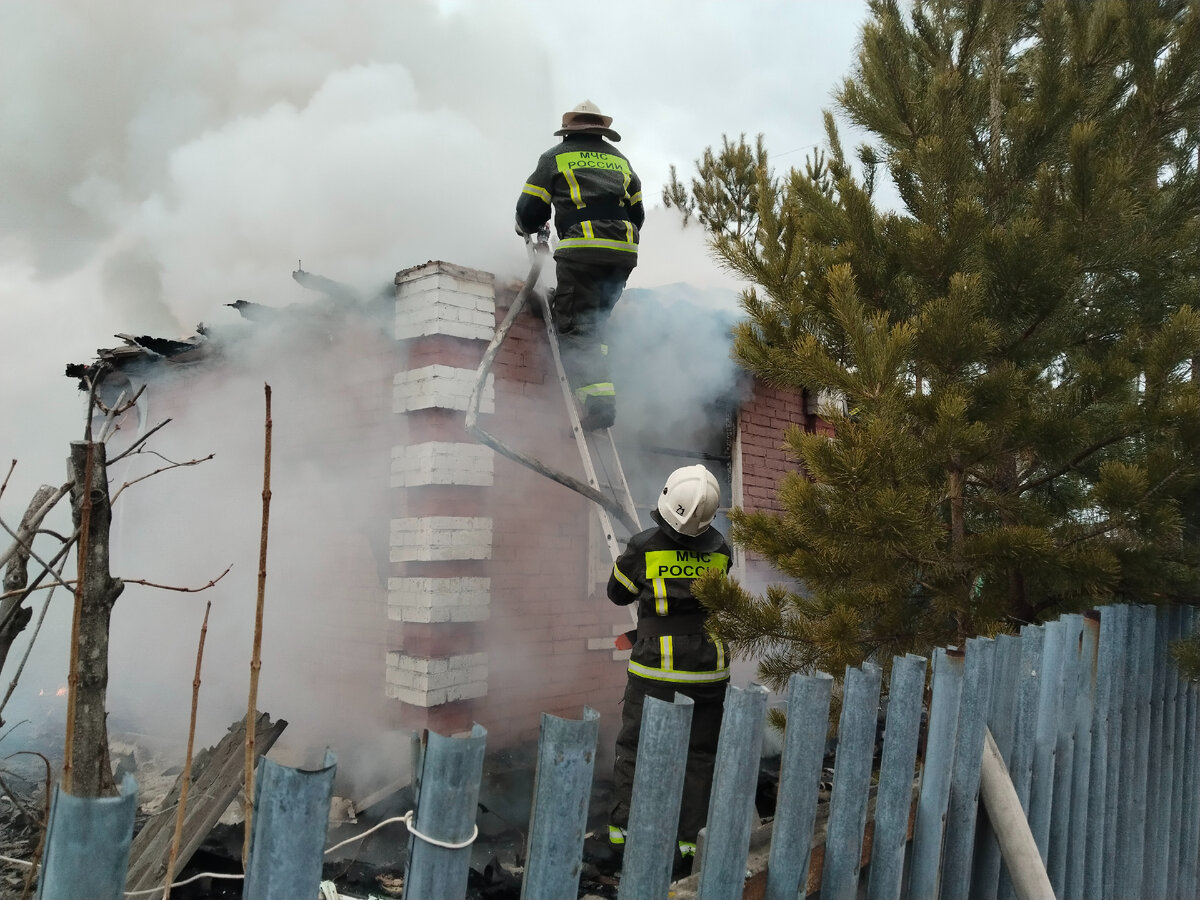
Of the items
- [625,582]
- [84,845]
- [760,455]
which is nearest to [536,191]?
[625,582]

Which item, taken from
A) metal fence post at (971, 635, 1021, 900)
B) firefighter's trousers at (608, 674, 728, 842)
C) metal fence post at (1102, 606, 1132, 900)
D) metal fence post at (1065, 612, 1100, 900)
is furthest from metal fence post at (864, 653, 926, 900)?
firefighter's trousers at (608, 674, 728, 842)

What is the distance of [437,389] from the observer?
5.27 m

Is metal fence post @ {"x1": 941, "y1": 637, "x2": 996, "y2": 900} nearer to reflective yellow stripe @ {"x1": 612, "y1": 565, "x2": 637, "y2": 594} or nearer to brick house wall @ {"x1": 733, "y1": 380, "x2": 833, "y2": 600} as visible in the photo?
reflective yellow stripe @ {"x1": 612, "y1": 565, "x2": 637, "y2": 594}

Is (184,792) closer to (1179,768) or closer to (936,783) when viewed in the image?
(936,783)

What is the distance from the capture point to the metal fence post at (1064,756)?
2857mm

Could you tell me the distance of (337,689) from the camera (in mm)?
6000

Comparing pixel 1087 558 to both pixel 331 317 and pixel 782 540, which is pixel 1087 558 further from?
pixel 331 317

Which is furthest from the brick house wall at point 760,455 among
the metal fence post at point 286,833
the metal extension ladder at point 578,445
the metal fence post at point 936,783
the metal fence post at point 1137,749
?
the metal fence post at point 286,833

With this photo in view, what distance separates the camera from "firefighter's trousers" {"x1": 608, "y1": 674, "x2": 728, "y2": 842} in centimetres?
385

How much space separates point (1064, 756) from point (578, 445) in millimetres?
3156

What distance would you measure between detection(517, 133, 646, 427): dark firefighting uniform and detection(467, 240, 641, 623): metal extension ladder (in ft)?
0.39

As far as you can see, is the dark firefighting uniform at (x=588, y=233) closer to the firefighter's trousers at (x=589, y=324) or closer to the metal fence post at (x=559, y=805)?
the firefighter's trousers at (x=589, y=324)

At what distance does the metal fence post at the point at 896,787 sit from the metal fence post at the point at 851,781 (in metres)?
0.17

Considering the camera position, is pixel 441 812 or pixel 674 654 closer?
pixel 441 812
